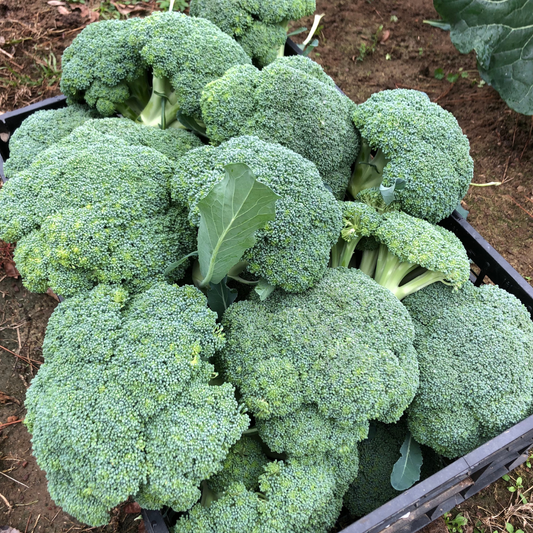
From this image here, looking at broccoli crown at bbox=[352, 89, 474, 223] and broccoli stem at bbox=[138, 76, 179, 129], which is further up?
broccoli crown at bbox=[352, 89, 474, 223]

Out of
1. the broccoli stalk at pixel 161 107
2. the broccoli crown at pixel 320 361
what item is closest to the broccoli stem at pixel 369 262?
the broccoli crown at pixel 320 361

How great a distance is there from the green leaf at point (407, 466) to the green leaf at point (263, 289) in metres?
0.68

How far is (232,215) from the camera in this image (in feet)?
3.65

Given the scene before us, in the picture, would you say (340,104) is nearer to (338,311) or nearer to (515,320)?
(338,311)

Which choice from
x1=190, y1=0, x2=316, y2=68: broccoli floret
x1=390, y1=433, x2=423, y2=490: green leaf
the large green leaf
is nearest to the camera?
x1=390, y1=433, x2=423, y2=490: green leaf

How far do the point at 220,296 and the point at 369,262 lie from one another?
607 millimetres

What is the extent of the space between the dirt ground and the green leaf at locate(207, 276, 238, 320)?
91 cm

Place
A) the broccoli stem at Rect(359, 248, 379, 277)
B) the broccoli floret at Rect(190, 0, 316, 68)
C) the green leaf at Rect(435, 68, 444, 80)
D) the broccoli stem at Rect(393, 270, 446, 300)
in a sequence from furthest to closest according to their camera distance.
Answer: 1. the green leaf at Rect(435, 68, 444, 80)
2. the broccoli floret at Rect(190, 0, 316, 68)
3. the broccoli stem at Rect(359, 248, 379, 277)
4. the broccoli stem at Rect(393, 270, 446, 300)

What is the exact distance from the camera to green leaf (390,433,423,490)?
1.34 m

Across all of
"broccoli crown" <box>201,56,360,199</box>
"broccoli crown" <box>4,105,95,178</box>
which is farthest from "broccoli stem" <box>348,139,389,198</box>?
"broccoli crown" <box>4,105,95,178</box>

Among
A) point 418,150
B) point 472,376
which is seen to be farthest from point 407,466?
point 418,150

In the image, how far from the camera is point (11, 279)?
2.11 metres

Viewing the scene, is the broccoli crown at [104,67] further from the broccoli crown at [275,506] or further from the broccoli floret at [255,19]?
the broccoli crown at [275,506]

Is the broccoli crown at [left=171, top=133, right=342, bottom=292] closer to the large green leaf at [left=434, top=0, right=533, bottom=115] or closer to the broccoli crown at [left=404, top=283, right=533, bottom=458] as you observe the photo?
the broccoli crown at [left=404, top=283, right=533, bottom=458]
